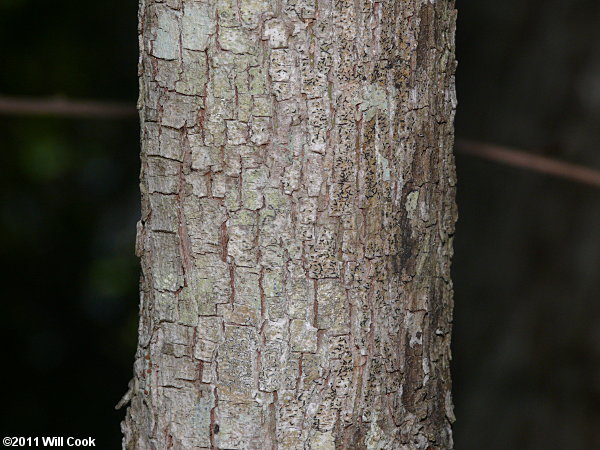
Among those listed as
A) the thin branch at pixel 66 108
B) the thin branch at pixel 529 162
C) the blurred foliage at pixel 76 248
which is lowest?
the blurred foliage at pixel 76 248

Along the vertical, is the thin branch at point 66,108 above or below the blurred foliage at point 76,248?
above

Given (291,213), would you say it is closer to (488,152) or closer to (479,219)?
(488,152)

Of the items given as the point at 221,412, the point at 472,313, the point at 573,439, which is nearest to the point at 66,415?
the point at 472,313

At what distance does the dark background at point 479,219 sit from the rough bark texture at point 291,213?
52.8 inches

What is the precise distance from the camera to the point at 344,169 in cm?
69

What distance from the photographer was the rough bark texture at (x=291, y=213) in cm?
68

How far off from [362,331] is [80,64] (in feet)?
6.24

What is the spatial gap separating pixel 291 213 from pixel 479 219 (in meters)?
1.71

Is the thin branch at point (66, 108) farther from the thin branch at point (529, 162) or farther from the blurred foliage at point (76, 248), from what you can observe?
the blurred foliage at point (76, 248)

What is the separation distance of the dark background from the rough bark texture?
52.8 inches

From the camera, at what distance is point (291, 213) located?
69 centimetres

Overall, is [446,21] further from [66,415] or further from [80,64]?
[66,415]

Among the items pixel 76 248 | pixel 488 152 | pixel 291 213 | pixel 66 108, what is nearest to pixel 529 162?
pixel 488 152

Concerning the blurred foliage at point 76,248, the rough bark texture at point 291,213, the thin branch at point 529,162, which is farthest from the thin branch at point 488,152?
the blurred foliage at point 76,248
